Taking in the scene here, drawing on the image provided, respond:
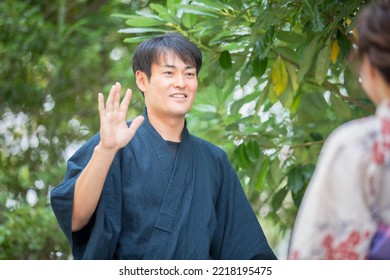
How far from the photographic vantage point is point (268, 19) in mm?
3018

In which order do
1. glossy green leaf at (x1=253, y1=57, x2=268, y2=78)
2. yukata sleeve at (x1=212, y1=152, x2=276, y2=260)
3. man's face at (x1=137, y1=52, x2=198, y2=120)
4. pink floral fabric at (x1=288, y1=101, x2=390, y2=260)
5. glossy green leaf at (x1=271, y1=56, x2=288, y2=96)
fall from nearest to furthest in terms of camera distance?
pink floral fabric at (x1=288, y1=101, x2=390, y2=260), man's face at (x1=137, y1=52, x2=198, y2=120), yukata sleeve at (x1=212, y1=152, x2=276, y2=260), glossy green leaf at (x1=253, y1=57, x2=268, y2=78), glossy green leaf at (x1=271, y1=56, x2=288, y2=96)

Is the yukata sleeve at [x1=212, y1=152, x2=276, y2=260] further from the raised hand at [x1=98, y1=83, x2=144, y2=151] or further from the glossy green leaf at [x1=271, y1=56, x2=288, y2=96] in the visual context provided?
the glossy green leaf at [x1=271, y1=56, x2=288, y2=96]

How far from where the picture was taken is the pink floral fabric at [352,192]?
4.98 ft

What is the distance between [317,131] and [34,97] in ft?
8.53

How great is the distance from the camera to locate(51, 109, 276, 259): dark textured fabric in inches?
93.8

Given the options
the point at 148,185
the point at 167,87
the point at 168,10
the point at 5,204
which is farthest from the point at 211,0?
the point at 5,204

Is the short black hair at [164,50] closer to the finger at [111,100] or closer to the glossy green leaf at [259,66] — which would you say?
the finger at [111,100]

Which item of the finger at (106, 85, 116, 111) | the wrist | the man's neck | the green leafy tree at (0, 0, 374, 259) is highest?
the finger at (106, 85, 116, 111)

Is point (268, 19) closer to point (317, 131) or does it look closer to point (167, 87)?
point (167, 87)

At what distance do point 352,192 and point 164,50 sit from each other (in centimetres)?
110

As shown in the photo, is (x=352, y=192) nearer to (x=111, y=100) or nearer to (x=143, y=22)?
(x=111, y=100)

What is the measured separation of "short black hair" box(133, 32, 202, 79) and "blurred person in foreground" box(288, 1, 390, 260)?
3.22 ft

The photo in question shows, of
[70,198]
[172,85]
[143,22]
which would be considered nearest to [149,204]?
[70,198]

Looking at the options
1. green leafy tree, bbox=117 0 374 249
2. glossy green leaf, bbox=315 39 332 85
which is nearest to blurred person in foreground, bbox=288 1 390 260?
green leafy tree, bbox=117 0 374 249
